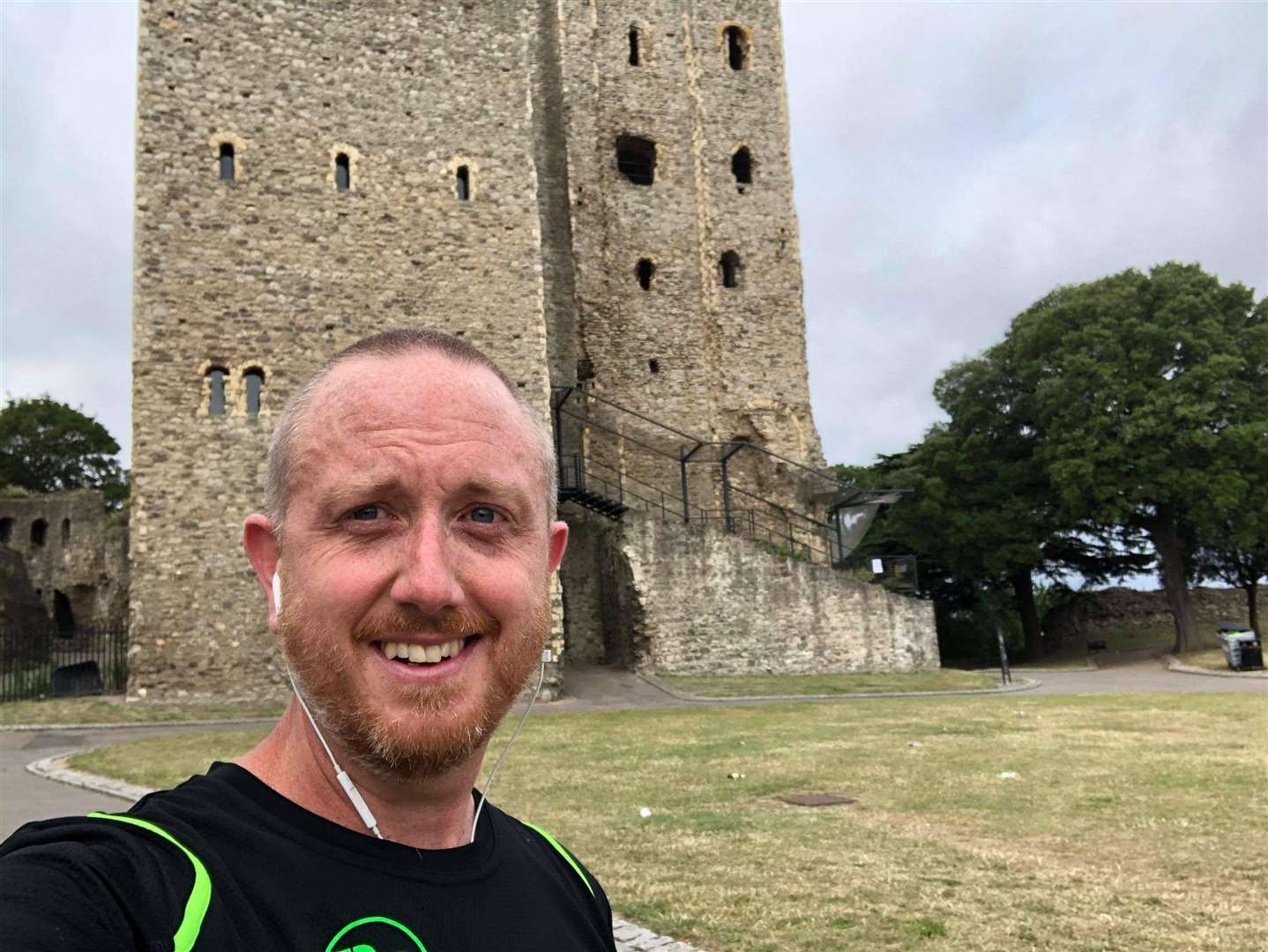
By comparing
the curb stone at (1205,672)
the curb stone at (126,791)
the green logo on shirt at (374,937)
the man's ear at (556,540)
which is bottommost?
the curb stone at (1205,672)

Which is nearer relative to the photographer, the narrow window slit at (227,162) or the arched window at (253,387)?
the arched window at (253,387)

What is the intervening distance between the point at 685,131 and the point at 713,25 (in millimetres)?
3298

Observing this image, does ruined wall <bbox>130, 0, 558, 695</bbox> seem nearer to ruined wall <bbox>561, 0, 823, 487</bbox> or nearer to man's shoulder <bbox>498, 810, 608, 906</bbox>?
ruined wall <bbox>561, 0, 823, 487</bbox>

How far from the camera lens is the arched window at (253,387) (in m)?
16.1

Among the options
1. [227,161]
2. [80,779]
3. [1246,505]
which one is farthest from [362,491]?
[1246,505]

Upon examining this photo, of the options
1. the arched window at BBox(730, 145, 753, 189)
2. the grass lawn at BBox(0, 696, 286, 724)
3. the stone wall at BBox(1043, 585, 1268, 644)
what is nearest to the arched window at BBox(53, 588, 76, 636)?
the grass lawn at BBox(0, 696, 286, 724)

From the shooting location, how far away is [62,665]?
17797mm

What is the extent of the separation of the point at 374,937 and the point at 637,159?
26.5 m

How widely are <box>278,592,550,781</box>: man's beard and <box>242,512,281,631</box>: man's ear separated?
12 cm

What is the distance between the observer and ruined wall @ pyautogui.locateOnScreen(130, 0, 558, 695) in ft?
50.6

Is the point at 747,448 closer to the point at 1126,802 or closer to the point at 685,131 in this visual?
the point at 685,131

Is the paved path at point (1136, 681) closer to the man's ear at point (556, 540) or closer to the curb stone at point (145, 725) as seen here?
the curb stone at point (145, 725)

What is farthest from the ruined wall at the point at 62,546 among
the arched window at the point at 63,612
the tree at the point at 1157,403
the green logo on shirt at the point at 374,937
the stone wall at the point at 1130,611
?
the stone wall at the point at 1130,611

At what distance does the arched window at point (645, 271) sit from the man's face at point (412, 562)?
78.1ft
